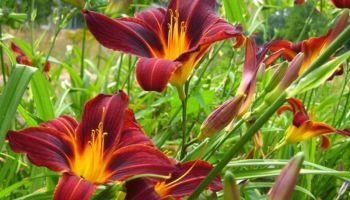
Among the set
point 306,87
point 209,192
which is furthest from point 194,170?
point 306,87

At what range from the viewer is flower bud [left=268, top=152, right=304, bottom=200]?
45cm

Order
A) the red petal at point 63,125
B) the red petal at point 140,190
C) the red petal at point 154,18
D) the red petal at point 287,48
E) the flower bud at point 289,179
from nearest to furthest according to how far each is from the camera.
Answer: the flower bud at point 289,179 → the red petal at point 140,190 → the red petal at point 63,125 → the red petal at point 154,18 → the red petal at point 287,48

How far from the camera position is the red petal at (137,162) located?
571 mm

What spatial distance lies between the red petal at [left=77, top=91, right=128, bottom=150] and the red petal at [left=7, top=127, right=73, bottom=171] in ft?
0.10

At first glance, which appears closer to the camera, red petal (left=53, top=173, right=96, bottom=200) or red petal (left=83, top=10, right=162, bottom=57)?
red petal (left=53, top=173, right=96, bottom=200)

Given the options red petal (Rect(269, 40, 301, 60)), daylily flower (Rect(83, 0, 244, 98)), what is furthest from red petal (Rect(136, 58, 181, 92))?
red petal (Rect(269, 40, 301, 60))

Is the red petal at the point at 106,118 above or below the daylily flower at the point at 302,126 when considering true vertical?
above

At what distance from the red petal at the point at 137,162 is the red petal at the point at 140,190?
1 cm

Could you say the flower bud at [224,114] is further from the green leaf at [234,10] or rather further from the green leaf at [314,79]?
the green leaf at [234,10]

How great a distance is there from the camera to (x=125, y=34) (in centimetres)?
68

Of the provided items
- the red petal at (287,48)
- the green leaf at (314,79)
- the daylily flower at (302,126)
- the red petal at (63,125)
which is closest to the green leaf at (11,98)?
the red petal at (63,125)

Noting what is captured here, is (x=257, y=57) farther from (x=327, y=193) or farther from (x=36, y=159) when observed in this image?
(x=327, y=193)

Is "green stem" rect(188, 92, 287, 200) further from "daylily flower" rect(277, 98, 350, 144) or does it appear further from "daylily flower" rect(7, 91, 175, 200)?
"daylily flower" rect(277, 98, 350, 144)

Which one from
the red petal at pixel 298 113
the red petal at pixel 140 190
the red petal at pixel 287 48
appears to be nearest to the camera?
the red petal at pixel 140 190
